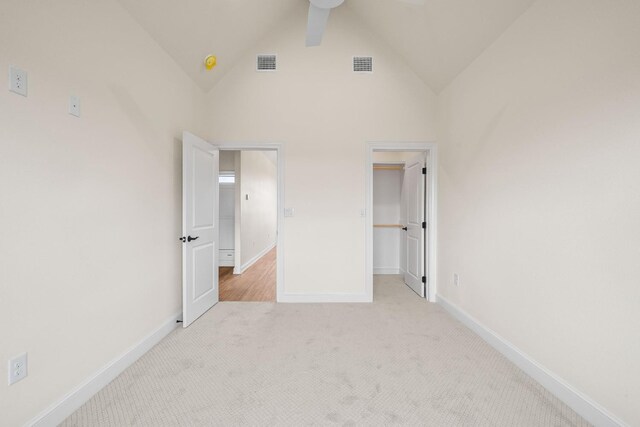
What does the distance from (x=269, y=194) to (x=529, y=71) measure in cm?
618

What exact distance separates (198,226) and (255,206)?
10.3 feet

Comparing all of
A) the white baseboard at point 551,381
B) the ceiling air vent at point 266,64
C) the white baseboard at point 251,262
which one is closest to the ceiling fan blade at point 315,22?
the ceiling air vent at point 266,64

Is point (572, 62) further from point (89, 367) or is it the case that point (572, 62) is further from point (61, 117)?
point (89, 367)

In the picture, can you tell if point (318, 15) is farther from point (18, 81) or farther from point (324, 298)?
point (324, 298)

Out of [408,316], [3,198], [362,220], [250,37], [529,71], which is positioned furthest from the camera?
[362,220]

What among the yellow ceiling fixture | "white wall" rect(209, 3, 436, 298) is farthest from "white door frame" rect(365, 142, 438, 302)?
the yellow ceiling fixture

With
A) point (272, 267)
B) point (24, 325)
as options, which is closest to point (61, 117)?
point (24, 325)

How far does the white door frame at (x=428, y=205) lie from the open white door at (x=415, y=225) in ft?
0.38

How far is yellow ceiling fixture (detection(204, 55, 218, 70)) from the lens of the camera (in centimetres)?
291

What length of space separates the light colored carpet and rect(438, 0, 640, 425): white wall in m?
Answer: 0.37

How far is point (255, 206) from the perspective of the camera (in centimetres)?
597

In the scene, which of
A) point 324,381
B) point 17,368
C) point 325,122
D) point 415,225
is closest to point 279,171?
point 325,122

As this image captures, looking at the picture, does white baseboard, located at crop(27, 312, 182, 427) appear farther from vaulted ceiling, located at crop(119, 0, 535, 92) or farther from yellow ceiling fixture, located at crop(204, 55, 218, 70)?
yellow ceiling fixture, located at crop(204, 55, 218, 70)

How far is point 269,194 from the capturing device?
7.33 m
